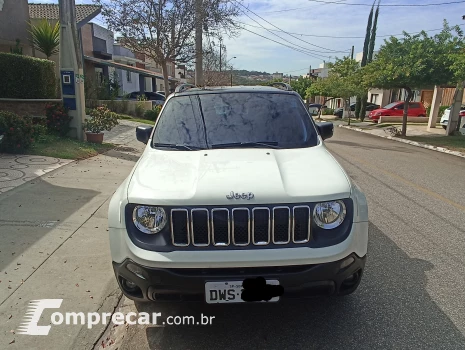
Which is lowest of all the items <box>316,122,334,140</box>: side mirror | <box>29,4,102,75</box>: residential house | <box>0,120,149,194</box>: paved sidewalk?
<box>0,120,149,194</box>: paved sidewalk

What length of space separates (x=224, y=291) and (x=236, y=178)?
0.78 meters

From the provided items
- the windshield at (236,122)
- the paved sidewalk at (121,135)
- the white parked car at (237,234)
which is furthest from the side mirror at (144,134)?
the paved sidewalk at (121,135)

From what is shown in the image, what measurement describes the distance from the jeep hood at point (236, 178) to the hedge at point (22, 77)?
1047cm

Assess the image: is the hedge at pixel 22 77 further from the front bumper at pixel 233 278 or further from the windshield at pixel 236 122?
the front bumper at pixel 233 278

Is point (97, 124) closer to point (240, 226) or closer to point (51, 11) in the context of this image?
point (240, 226)

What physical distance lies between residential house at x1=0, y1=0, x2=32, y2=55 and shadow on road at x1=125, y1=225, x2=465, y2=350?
1575 cm

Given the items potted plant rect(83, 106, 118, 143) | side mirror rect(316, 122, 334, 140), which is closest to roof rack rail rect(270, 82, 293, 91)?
side mirror rect(316, 122, 334, 140)

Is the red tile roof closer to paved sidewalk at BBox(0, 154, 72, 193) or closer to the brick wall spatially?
the brick wall

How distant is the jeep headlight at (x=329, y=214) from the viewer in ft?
7.95

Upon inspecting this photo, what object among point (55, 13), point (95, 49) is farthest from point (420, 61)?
point (95, 49)

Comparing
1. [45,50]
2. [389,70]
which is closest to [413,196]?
[389,70]

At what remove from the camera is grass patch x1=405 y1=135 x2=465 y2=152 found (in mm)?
13694

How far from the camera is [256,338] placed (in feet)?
8.75

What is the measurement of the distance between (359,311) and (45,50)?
1659 centimetres
